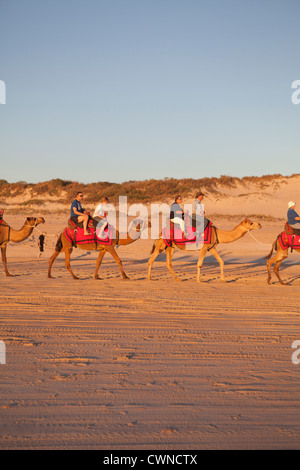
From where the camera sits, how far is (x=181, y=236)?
1186 centimetres

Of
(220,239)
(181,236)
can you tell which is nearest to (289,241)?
(220,239)

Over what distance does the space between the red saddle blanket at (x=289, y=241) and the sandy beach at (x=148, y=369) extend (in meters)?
2.01

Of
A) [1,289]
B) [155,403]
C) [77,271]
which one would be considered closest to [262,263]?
[77,271]

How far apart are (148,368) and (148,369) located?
0.03 meters

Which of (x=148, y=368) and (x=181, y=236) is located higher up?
(x=181, y=236)

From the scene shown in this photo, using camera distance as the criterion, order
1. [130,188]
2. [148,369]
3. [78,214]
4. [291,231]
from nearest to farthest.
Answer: [148,369] < [291,231] < [78,214] < [130,188]

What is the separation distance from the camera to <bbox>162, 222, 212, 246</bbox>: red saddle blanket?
38.6 feet

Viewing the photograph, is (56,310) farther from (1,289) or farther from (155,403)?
(155,403)

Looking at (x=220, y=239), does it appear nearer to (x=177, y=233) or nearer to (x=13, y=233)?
(x=177, y=233)

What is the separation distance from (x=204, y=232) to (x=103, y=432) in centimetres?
881

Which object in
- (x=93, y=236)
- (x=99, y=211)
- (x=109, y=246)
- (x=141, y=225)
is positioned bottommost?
(x=109, y=246)

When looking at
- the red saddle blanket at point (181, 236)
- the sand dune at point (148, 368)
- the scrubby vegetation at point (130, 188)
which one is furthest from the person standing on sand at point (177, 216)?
the scrubby vegetation at point (130, 188)

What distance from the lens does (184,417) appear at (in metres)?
3.69

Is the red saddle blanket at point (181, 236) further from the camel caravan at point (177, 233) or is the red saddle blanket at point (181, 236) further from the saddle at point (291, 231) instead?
the saddle at point (291, 231)
